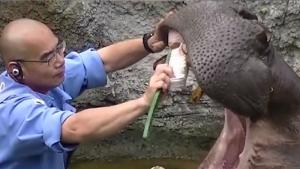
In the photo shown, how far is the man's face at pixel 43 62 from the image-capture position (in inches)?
108

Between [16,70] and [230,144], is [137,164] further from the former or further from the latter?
[230,144]

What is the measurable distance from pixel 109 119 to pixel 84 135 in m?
0.09

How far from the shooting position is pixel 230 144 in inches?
85.6

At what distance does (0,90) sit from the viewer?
279 cm

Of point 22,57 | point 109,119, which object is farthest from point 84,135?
point 22,57

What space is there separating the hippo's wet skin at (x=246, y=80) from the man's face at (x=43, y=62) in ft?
2.28

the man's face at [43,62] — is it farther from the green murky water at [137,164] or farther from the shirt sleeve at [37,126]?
the green murky water at [137,164]

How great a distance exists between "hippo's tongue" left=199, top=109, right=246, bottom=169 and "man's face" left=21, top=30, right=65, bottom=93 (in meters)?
0.74

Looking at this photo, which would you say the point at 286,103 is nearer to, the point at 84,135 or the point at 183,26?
the point at 183,26

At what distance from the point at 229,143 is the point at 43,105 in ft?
2.25

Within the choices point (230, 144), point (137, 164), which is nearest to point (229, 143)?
point (230, 144)

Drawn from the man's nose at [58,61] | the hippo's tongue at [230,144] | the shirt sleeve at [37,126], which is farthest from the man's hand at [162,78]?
the man's nose at [58,61]

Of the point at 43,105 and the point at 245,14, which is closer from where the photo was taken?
the point at 245,14

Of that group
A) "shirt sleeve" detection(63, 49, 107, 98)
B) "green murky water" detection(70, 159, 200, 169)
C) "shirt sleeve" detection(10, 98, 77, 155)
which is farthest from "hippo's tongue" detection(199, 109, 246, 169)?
"green murky water" detection(70, 159, 200, 169)
